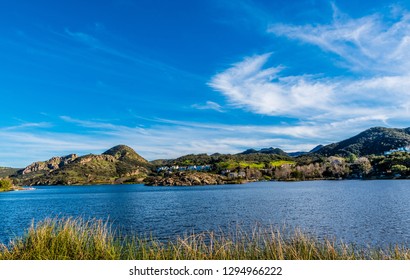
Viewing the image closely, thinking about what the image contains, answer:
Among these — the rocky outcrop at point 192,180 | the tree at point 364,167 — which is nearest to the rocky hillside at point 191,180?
the rocky outcrop at point 192,180

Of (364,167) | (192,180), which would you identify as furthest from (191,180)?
(364,167)

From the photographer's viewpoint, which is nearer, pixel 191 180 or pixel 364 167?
pixel 364 167

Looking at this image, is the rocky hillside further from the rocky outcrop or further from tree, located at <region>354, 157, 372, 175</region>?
tree, located at <region>354, 157, 372, 175</region>

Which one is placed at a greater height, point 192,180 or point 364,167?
point 364,167

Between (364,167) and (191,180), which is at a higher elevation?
(364,167)

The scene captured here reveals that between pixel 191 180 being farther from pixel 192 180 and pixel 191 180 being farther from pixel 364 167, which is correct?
pixel 364 167

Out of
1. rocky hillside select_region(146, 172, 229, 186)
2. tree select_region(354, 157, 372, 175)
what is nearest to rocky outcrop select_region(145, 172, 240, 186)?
rocky hillside select_region(146, 172, 229, 186)

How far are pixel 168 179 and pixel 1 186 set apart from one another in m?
94.7
